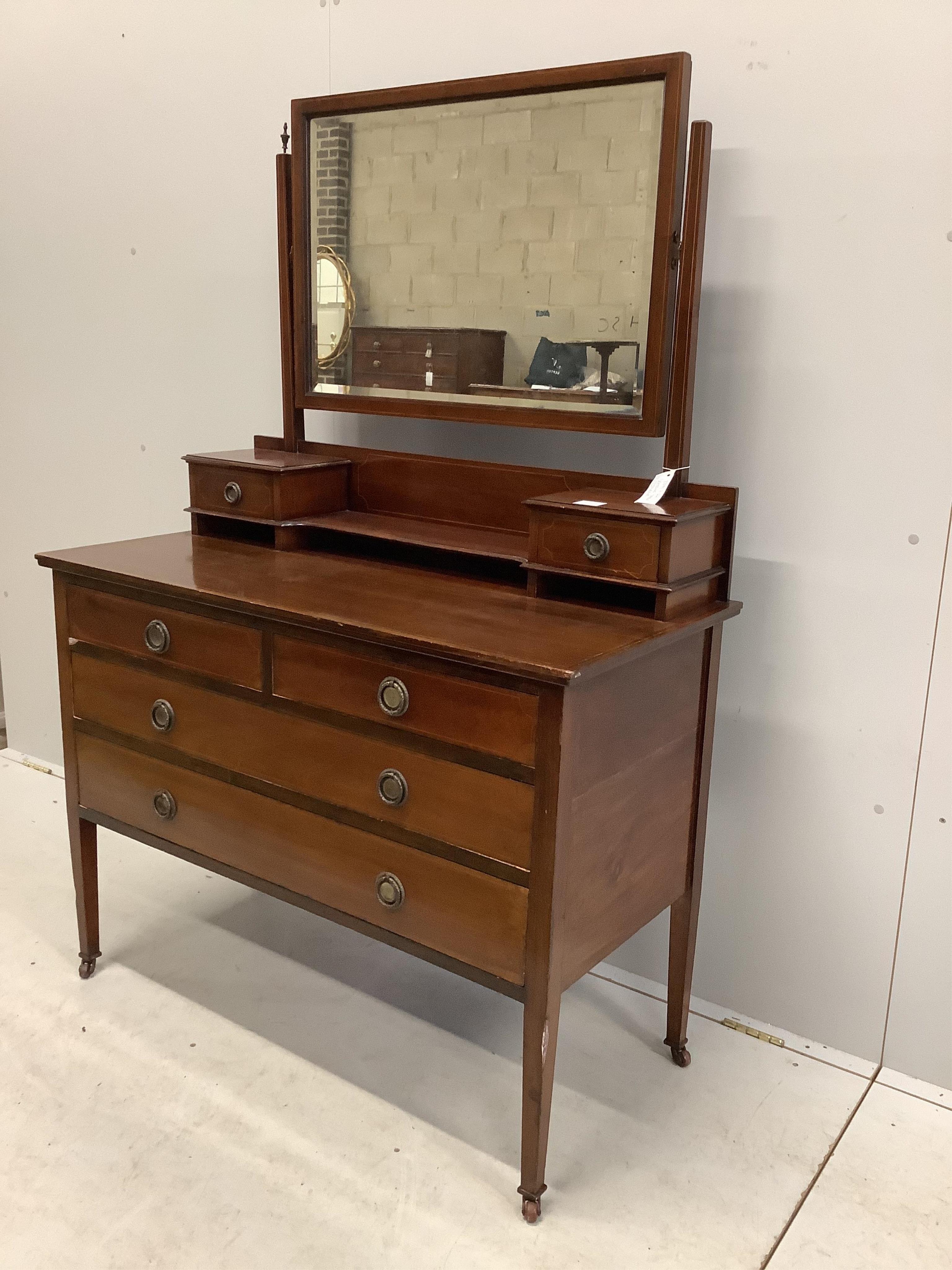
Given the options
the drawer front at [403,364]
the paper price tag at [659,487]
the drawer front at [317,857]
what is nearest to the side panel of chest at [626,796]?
the drawer front at [317,857]

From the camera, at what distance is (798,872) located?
2.17 m

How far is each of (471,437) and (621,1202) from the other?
1475mm

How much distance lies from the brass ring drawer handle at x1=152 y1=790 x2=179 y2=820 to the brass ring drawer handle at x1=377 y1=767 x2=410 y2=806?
0.55 m

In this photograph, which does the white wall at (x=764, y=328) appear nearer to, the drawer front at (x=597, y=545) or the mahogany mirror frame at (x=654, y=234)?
the mahogany mirror frame at (x=654, y=234)

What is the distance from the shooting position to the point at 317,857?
1901 millimetres

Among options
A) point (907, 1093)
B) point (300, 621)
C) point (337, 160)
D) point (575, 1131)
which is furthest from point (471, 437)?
point (907, 1093)

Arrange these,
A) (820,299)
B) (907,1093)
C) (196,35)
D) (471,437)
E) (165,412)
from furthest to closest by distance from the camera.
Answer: (165,412) < (196,35) < (471,437) < (907,1093) < (820,299)

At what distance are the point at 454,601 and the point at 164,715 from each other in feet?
2.03

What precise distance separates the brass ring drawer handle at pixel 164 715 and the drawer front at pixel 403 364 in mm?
777

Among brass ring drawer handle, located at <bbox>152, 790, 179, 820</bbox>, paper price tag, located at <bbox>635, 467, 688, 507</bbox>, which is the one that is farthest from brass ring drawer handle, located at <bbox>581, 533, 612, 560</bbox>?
brass ring drawer handle, located at <bbox>152, 790, 179, 820</bbox>

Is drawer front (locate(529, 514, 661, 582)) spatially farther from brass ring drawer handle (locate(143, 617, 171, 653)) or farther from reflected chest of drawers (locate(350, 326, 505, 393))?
brass ring drawer handle (locate(143, 617, 171, 653))

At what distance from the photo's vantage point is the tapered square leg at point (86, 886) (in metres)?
2.32

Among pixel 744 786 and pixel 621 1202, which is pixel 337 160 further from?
pixel 621 1202

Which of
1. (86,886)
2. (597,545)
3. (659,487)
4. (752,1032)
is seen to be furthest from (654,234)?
(86,886)
